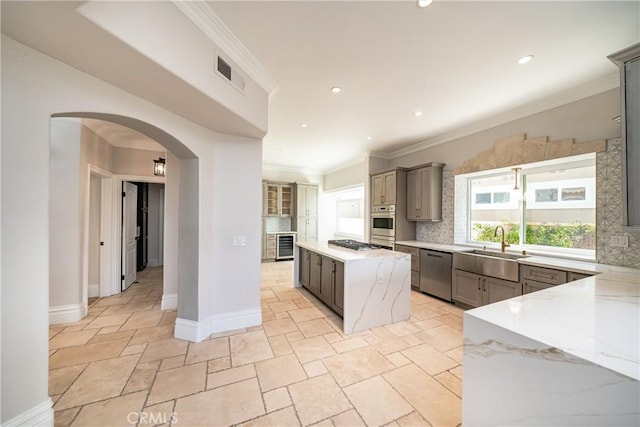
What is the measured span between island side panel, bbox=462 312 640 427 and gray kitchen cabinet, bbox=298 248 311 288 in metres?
3.03

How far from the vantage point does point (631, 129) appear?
66.9 inches

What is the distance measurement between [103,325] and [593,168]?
242 inches

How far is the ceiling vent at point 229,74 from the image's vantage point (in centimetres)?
203

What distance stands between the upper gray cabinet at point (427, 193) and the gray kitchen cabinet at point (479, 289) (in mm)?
1193

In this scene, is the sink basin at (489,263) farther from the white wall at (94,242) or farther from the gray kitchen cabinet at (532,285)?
the white wall at (94,242)

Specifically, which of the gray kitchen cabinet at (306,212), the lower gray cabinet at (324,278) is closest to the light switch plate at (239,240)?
the lower gray cabinet at (324,278)

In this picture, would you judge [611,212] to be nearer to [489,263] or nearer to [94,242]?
[489,263]

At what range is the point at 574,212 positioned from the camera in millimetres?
3037

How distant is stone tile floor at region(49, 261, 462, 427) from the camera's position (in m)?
1.61

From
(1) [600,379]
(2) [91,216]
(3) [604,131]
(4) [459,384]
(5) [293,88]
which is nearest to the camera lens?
(1) [600,379]

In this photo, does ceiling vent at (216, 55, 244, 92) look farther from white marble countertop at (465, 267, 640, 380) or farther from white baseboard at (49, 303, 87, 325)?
white baseboard at (49, 303, 87, 325)

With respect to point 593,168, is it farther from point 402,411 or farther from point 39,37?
point 39,37

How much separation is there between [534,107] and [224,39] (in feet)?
12.4

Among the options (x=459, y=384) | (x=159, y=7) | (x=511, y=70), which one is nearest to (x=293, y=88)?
(x=159, y=7)
